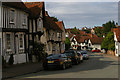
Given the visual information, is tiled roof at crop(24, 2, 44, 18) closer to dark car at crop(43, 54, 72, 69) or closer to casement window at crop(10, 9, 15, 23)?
casement window at crop(10, 9, 15, 23)

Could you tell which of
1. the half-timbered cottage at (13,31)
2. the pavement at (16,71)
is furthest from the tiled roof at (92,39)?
the pavement at (16,71)

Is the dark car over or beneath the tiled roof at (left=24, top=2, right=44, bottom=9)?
beneath

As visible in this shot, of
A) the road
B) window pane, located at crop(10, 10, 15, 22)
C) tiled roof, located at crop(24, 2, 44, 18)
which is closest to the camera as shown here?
the road

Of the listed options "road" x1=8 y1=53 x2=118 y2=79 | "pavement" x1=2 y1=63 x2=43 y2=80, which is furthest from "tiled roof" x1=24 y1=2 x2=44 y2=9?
"road" x1=8 y1=53 x2=118 y2=79

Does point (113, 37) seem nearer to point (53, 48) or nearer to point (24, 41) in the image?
point (53, 48)

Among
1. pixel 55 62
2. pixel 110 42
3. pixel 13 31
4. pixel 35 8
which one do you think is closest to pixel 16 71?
pixel 55 62

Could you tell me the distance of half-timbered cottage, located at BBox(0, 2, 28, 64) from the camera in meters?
18.8

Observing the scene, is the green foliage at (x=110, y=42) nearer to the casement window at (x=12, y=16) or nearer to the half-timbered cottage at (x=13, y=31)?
the half-timbered cottage at (x=13, y=31)

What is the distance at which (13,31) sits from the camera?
1978 cm

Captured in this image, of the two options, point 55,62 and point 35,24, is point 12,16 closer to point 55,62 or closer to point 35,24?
point 35,24

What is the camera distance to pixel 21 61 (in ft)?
71.1

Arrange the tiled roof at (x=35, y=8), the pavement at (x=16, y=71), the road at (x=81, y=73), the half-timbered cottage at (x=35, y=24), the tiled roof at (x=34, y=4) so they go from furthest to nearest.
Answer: the tiled roof at (x=34, y=4) < the tiled roof at (x=35, y=8) < the half-timbered cottage at (x=35, y=24) < the pavement at (x=16, y=71) < the road at (x=81, y=73)

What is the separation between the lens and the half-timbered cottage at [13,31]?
18812mm

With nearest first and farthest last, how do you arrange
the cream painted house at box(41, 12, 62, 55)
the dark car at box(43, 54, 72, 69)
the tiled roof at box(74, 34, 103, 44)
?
the dark car at box(43, 54, 72, 69) < the cream painted house at box(41, 12, 62, 55) < the tiled roof at box(74, 34, 103, 44)
